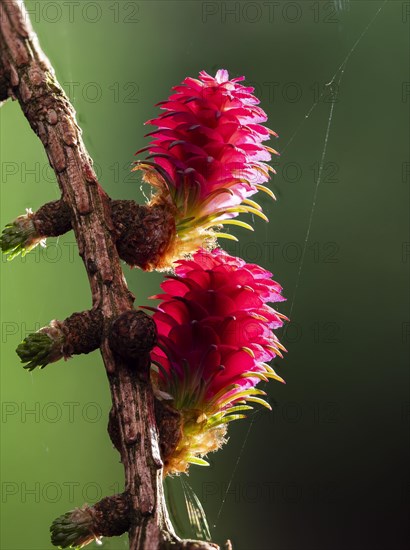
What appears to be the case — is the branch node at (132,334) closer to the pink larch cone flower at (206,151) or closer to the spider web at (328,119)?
the pink larch cone flower at (206,151)

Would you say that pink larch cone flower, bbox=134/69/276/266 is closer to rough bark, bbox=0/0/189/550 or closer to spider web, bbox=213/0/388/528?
rough bark, bbox=0/0/189/550

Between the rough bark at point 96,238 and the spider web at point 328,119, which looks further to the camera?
the spider web at point 328,119

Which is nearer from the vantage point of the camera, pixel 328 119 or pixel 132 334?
pixel 132 334

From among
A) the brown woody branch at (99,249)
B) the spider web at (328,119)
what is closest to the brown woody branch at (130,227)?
the brown woody branch at (99,249)

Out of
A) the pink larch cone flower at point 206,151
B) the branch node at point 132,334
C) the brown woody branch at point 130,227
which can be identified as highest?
the pink larch cone flower at point 206,151

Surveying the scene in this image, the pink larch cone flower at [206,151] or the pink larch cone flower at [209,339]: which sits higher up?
the pink larch cone flower at [206,151]

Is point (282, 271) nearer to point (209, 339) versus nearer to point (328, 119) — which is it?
point (328, 119)

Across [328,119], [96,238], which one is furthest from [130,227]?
[328,119]
